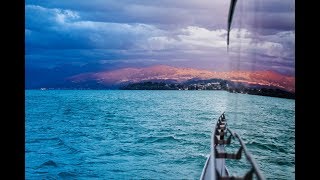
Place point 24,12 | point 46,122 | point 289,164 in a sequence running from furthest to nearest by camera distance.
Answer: point 46,122, point 289,164, point 24,12

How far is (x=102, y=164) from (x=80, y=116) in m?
39.8

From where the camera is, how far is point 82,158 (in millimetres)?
30438

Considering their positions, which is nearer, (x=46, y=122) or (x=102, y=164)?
(x=102, y=164)
